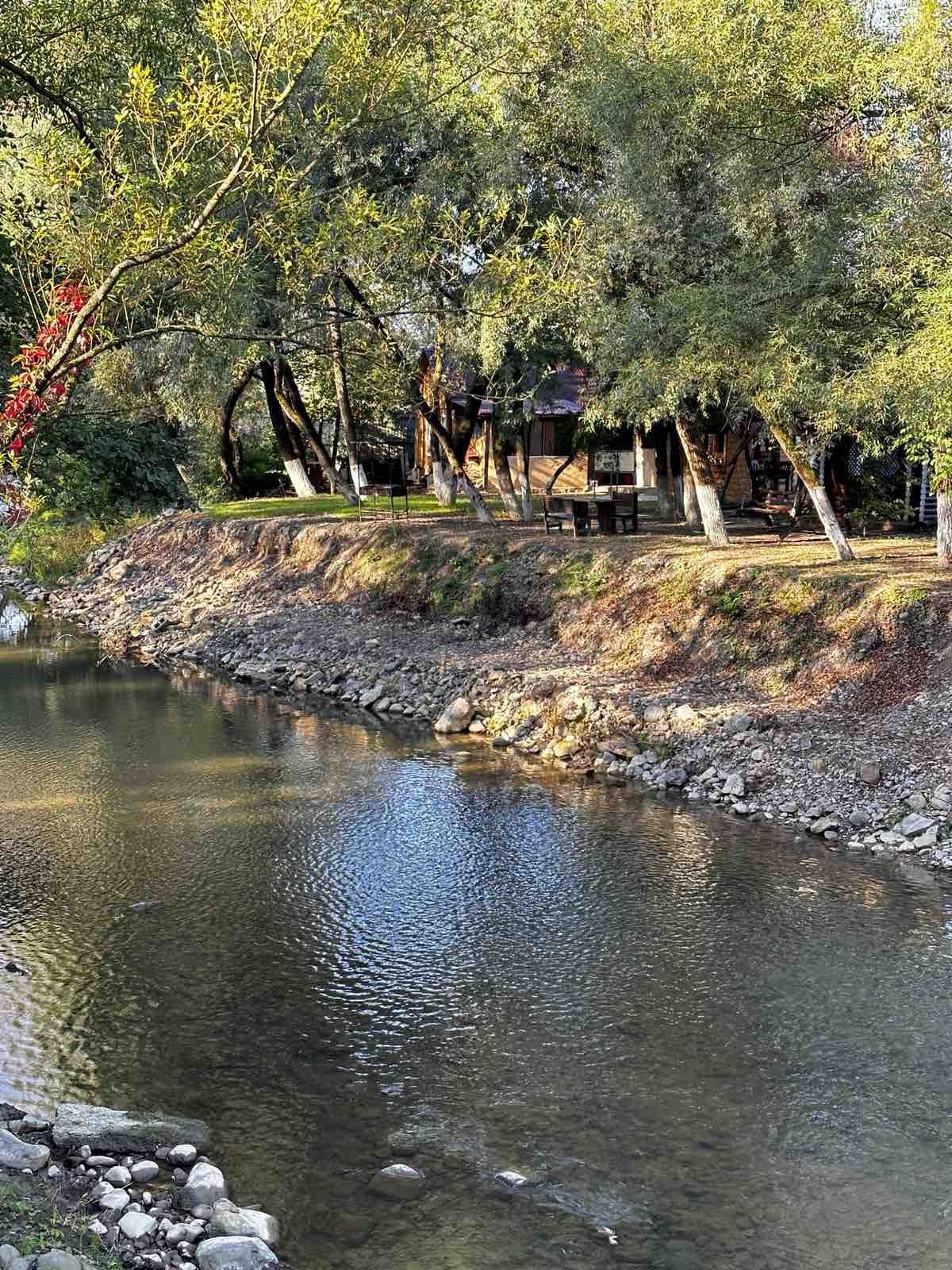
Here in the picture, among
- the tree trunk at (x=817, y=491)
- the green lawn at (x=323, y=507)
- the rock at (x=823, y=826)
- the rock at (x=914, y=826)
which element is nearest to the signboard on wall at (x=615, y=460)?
the green lawn at (x=323, y=507)

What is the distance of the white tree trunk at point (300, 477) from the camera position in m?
38.8

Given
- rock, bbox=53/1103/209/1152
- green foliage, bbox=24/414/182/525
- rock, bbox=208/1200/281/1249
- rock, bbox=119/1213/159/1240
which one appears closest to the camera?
rock, bbox=119/1213/159/1240

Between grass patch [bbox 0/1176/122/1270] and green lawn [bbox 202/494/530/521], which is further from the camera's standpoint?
green lawn [bbox 202/494/530/521]

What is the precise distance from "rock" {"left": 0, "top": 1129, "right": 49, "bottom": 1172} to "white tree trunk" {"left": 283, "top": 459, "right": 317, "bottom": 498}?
3196cm

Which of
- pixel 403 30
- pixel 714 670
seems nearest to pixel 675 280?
pixel 714 670

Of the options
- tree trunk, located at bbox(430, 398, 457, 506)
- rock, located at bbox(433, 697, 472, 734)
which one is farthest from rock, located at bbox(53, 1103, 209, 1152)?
tree trunk, located at bbox(430, 398, 457, 506)

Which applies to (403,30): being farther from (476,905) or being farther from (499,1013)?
(476,905)

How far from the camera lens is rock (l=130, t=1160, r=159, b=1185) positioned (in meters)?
8.23

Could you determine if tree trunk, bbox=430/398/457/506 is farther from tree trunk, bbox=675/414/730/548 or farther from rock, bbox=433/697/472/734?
rock, bbox=433/697/472/734

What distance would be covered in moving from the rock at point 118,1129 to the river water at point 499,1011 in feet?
0.87

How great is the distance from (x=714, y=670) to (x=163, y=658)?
50.1 feet

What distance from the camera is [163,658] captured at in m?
29.7

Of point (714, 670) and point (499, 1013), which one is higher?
point (714, 670)

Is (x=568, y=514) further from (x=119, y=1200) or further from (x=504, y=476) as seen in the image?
(x=119, y=1200)
